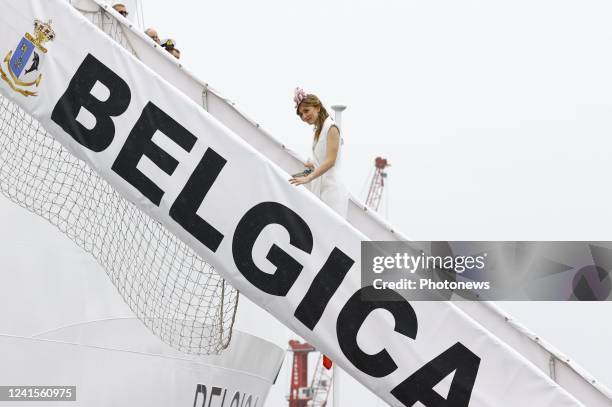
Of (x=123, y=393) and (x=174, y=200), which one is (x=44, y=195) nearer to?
(x=123, y=393)

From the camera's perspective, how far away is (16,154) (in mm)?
7906

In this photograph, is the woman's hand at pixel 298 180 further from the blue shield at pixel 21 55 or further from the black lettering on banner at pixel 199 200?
the blue shield at pixel 21 55

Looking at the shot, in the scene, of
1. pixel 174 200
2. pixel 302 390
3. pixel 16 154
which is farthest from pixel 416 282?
pixel 302 390

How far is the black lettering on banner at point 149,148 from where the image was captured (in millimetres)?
4812

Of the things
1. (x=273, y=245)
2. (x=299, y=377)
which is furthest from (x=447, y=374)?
(x=299, y=377)

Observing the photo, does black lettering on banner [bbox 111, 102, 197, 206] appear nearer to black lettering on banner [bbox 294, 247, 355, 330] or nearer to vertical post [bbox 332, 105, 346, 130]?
black lettering on banner [bbox 294, 247, 355, 330]

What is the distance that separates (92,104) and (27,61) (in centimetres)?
54

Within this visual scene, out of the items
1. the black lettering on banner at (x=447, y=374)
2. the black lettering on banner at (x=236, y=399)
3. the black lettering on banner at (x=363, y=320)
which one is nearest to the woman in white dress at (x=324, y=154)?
the black lettering on banner at (x=363, y=320)

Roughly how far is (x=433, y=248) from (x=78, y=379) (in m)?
4.05

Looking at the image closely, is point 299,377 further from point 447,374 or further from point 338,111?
point 447,374

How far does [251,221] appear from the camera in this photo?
473 cm

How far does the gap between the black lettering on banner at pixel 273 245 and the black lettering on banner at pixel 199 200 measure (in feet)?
0.46

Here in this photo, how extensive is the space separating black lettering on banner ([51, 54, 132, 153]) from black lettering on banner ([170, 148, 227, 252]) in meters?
0.54

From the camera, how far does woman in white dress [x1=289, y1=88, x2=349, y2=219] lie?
5027 mm
